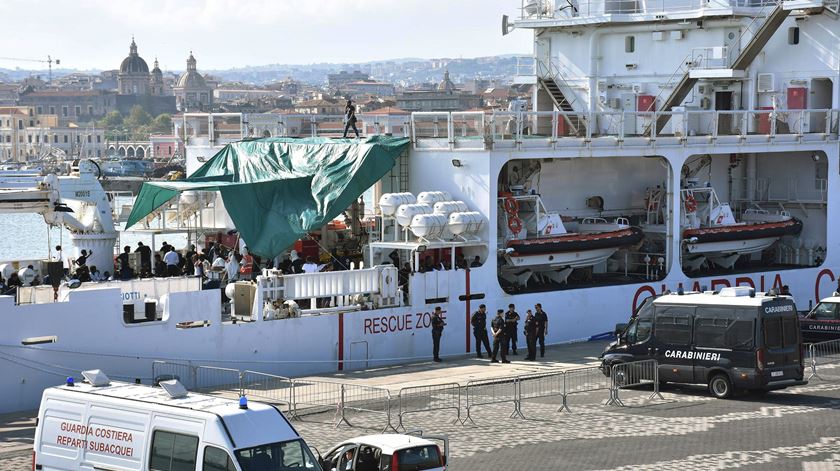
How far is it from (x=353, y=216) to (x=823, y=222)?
1210 cm

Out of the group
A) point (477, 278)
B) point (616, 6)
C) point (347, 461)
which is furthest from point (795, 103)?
point (347, 461)

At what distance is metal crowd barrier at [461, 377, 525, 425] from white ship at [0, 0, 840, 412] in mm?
3188

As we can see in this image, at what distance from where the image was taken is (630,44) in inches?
1323

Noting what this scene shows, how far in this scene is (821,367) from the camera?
83.6 ft

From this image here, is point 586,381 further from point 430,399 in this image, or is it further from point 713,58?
point 713,58

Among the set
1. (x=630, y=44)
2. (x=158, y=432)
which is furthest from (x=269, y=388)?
(x=630, y=44)

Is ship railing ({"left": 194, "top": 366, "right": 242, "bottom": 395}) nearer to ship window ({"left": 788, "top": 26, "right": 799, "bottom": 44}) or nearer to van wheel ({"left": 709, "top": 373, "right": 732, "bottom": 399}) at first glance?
van wheel ({"left": 709, "top": 373, "right": 732, "bottom": 399})

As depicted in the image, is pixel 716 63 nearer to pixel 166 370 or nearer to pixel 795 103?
pixel 795 103

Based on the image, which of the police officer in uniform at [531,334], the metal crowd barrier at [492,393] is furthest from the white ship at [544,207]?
the metal crowd barrier at [492,393]

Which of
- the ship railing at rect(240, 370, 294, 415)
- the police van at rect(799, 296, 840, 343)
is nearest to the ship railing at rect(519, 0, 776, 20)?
the police van at rect(799, 296, 840, 343)

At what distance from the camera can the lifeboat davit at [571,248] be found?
27.4 m

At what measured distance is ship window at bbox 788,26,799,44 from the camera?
1296 inches

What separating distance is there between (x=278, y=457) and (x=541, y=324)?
12.6 metres

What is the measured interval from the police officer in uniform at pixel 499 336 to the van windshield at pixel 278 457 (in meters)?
11.3
